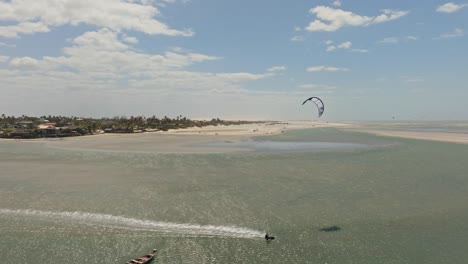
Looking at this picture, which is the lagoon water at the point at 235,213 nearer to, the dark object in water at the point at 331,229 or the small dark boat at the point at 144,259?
the dark object in water at the point at 331,229

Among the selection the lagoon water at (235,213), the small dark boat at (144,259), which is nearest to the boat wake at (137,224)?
the lagoon water at (235,213)

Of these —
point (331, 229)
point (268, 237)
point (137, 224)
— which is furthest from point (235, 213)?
point (331, 229)

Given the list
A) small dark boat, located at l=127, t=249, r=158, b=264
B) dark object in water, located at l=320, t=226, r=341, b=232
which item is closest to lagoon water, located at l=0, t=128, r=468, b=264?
dark object in water, located at l=320, t=226, r=341, b=232

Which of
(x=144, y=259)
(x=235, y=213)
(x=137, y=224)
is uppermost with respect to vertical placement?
(x=235, y=213)

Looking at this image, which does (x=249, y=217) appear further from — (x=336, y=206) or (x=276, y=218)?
(x=336, y=206)

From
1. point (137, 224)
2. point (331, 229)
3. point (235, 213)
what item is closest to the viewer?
point (331, 229)

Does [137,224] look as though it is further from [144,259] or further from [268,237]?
[268,237]

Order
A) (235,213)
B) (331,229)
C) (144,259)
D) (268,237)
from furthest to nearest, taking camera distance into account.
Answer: (235,213) → (331,229) → (268,237) → (144,259)
